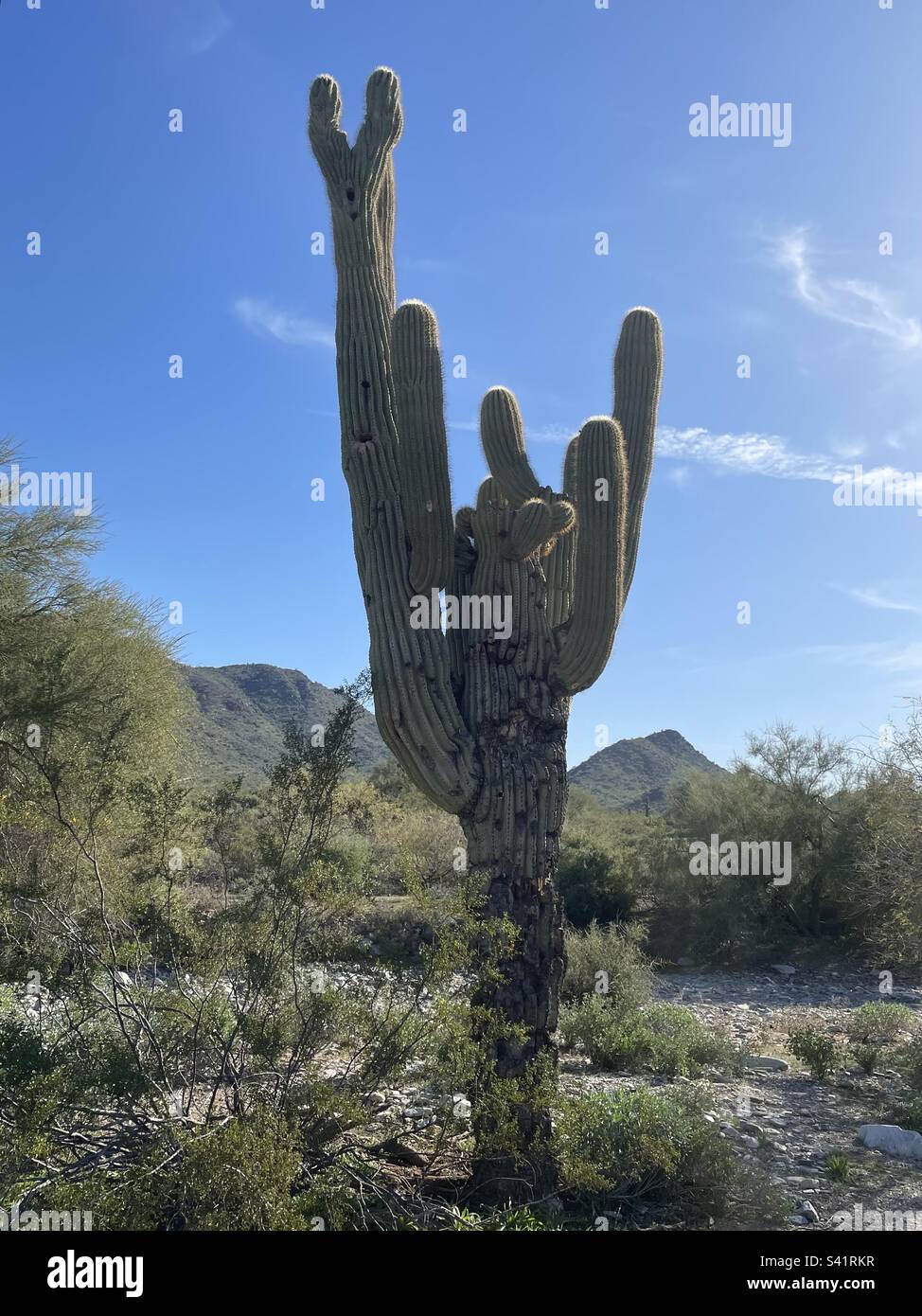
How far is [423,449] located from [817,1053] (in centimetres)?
610

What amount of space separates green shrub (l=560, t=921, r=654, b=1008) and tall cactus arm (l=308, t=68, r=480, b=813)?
4.95 m

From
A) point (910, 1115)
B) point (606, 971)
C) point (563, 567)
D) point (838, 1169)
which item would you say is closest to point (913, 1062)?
point (910, 1115)

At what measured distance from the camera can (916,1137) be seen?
5.49m

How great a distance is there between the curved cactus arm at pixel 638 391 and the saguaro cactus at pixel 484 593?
25cm

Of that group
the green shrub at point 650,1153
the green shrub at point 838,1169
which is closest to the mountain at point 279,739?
the green shrub at point 650,1153

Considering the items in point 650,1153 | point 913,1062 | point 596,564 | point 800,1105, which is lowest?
point 800,1105

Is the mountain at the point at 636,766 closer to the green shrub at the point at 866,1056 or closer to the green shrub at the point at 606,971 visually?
the green shrub at the point at 606,971

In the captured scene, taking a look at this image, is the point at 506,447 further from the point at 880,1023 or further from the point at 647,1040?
the point at 880,1023

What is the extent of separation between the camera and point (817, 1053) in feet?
23.5

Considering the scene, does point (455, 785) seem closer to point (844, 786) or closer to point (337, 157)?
point (337, 157)

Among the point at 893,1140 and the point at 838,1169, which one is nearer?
the point at 838,1169

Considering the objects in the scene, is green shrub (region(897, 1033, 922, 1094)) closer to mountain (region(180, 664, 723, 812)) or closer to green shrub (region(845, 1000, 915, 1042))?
green shrub (region(845, 1000, 915, 1042))

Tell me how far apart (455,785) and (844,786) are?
11705 millimetres

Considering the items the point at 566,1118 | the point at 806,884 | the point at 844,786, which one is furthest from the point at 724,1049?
the point at 844,786
